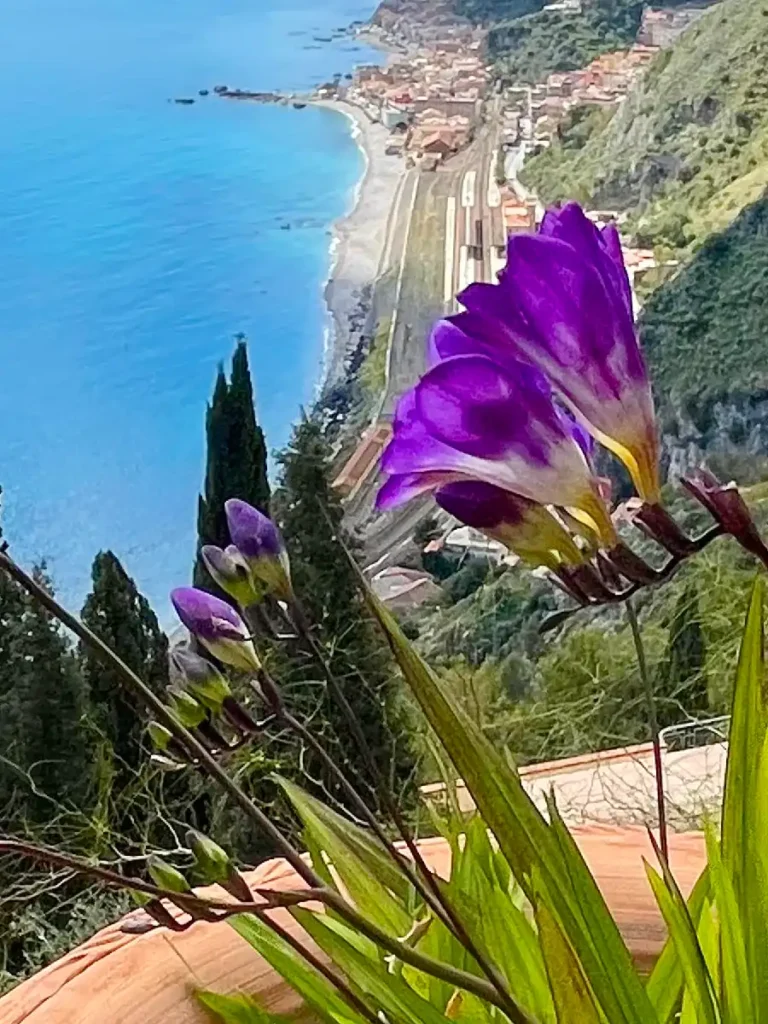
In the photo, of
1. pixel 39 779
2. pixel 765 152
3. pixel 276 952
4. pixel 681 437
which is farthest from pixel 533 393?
pixel 765 152

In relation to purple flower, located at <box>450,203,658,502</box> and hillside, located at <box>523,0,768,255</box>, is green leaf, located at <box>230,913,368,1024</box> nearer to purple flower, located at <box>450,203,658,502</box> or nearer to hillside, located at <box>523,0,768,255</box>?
purple flower, located at <box>450,203,658,502</box>

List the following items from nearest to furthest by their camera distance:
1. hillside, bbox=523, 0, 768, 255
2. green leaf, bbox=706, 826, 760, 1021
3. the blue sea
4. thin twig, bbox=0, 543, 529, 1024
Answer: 1. thin twig, bbox=0, 543, 529, 1024
2. green leaf, bbox=706, 826, 760, 1021
3. the blue sea
4. hillside, bbox=523, 0, 768, 255

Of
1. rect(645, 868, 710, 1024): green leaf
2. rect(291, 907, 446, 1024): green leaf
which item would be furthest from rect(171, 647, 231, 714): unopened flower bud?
rect(645, 868, 710, 1024): green leaf

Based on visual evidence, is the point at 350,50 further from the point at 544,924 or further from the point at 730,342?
the point at 544,924

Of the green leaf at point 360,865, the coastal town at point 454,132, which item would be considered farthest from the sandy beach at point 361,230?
the green leaf at point 360,865

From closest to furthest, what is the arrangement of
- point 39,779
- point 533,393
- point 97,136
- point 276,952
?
point 533,393 < point 276,952 < point 39,779 < point 97,136

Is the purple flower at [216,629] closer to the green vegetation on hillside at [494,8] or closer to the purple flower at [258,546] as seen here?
the purple flower at [258,546]
